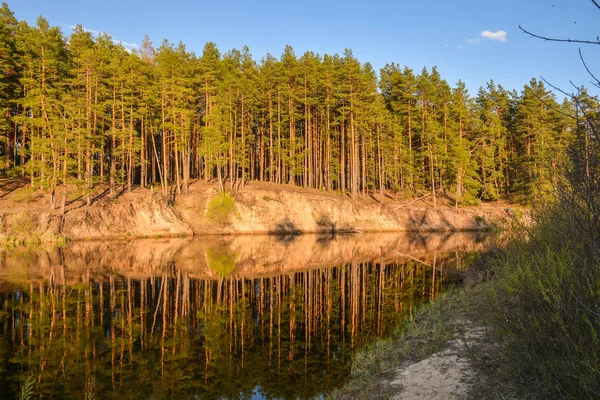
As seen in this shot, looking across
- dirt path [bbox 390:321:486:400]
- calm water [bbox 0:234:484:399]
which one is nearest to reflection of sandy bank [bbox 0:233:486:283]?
calm water [bbox 0:234:484:399]

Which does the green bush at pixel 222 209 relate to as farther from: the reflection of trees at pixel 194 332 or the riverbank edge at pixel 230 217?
the reflection of trees at pixel 194 332

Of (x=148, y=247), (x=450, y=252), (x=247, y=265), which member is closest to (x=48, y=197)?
(x=148, y=247)

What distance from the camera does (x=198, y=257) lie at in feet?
84.3

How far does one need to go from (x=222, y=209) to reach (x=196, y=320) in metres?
31.2

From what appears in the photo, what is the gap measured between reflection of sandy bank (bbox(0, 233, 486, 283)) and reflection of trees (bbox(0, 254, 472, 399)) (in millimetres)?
2020

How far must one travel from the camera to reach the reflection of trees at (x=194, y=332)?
27.2 ft

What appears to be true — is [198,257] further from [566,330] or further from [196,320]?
[566,330]

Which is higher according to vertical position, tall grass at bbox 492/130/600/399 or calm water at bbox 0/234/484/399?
tall grass at bbox 492/130/600/399

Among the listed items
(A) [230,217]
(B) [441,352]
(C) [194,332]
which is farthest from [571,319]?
(A) [230,217]

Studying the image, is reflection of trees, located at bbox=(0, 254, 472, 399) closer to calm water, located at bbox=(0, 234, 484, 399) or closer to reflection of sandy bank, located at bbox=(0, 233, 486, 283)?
calm water, located at bbox=(0, 234, 484, 399)

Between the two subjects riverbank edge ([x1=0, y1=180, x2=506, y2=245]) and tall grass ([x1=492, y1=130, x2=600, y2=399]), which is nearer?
tall grass ([x1=492, y1=130, x2=600, y2=399])

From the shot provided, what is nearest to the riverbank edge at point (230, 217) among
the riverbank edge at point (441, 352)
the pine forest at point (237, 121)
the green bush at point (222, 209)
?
the green bush at point (222, 209)

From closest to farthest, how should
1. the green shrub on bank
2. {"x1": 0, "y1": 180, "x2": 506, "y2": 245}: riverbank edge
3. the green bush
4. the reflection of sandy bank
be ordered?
the green shrub on bank < the reflection of sandy bank < {"x1": 0, "y1": 180, "x2": 506, "y2": 245}: riverbank edge < the green bush

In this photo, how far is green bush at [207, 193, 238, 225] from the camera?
42.7m
